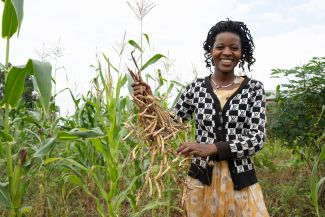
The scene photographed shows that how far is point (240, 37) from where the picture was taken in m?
1.91

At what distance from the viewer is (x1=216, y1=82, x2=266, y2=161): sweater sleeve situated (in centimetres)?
169

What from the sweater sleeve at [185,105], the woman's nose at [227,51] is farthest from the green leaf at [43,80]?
the woman's nose at [227,51]

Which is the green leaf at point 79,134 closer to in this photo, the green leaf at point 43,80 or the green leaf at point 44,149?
the green leaf at point 44,149

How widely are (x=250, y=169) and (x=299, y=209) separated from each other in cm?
170

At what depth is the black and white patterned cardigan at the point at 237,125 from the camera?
1.73 m

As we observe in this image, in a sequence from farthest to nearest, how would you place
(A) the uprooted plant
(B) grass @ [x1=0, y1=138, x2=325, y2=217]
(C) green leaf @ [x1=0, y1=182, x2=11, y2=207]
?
1. (B) grass @ [x1=0, y1=138, x2=325, y2=217]
2. (C) green leaf @ [x1=0, y1=182, x2=11, y2=207]
3. (A) the uprooted plant

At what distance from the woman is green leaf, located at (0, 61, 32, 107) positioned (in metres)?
0.81

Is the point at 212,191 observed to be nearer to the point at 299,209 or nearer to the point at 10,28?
the point at 10,28

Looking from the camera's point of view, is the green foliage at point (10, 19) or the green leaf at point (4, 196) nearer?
the green foliage at point (10, 19)

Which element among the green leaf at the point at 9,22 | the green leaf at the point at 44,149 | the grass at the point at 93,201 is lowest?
the grass at the point at 93,201

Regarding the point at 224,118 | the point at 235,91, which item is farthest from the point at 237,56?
the point at 224,118

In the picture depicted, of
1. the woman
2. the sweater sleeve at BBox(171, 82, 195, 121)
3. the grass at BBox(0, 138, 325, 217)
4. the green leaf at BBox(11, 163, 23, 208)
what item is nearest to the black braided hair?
the woman

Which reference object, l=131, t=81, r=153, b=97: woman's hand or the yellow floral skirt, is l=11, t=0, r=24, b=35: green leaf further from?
the yellow floral skirt

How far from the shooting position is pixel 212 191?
6.08 feet
